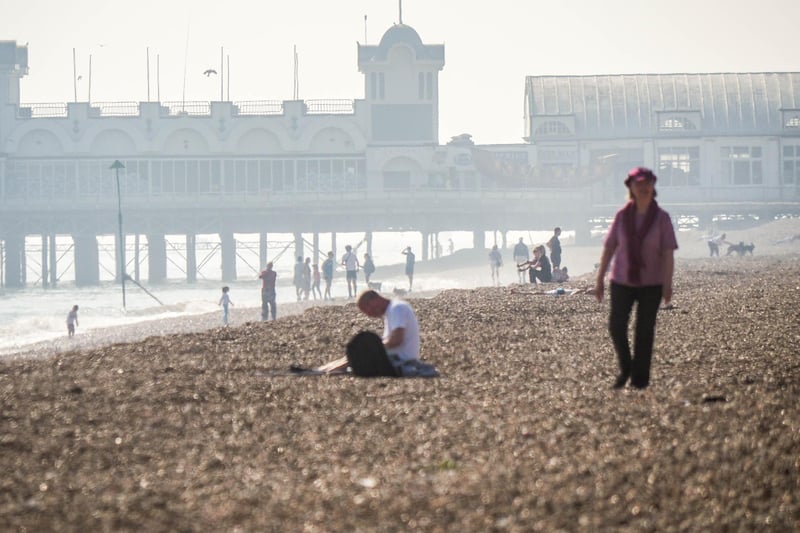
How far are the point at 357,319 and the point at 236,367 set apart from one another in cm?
589

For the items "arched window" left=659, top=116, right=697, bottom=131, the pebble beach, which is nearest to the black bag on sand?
the pebble beach

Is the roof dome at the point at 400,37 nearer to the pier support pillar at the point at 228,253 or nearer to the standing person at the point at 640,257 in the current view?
the pier support pillar at the point at 228,253

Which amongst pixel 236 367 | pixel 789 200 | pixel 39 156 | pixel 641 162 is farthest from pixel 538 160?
pixel 236 367

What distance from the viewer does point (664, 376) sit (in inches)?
404

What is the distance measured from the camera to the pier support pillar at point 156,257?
74.0 meters

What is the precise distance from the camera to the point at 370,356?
1053cm

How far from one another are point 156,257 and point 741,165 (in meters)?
33.9

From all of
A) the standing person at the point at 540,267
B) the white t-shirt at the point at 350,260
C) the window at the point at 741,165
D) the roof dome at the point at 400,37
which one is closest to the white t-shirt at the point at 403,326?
the standing person at the point at 540,267

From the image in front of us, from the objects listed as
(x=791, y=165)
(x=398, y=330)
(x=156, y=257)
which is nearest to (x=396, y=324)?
(x=398, y=330)

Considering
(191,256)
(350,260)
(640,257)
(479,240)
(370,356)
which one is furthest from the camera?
(479,240)

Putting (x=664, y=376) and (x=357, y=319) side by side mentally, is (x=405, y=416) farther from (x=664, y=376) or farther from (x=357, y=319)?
(x=357, y=319)

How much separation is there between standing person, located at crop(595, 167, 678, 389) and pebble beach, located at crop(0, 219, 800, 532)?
56 centimetres

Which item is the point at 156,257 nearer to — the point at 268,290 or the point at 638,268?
the point at 268,290

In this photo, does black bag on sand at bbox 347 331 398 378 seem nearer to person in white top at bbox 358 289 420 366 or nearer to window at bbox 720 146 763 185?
person in white top at bbox 358 289 420 366
